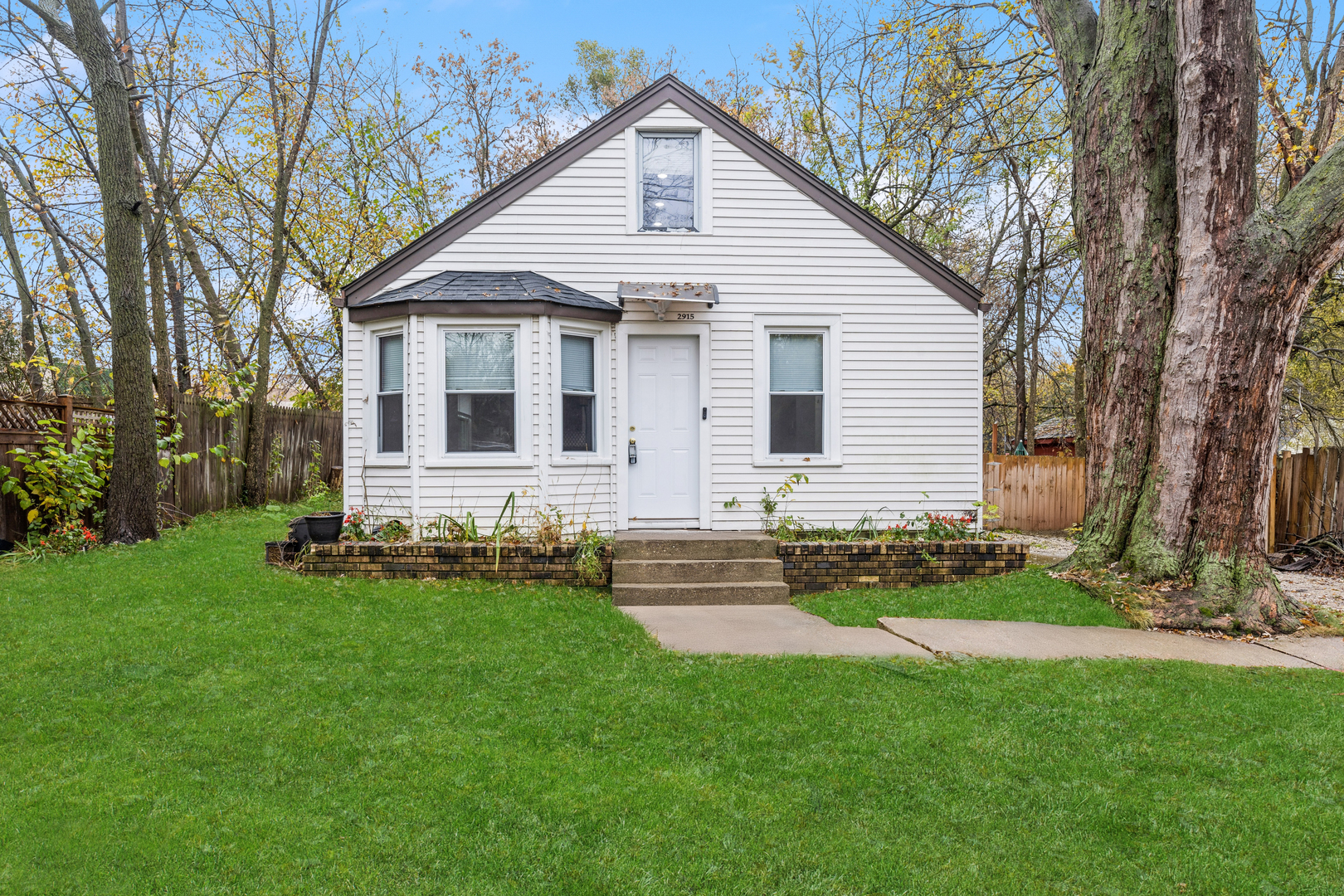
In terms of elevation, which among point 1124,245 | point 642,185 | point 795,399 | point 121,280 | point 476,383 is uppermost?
point 642,185

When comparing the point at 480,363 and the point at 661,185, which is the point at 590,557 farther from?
the point at 661,185

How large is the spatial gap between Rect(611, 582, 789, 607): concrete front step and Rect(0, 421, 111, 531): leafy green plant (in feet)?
19.2

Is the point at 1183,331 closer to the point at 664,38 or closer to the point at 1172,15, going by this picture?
the point at 1172,15

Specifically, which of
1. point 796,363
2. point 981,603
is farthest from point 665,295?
point 981,603

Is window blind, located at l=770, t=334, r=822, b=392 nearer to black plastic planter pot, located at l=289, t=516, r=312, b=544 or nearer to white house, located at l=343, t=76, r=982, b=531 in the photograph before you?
white house, located at l=343, t=76, r=982, b=531

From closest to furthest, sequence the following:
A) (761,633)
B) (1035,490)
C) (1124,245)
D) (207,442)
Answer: (761,633), (1124,245), (207,442), (1035,490)

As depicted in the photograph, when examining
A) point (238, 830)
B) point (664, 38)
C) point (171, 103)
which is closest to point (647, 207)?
point (238, 830)

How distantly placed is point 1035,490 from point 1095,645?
997cm

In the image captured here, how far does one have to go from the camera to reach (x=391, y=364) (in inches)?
331

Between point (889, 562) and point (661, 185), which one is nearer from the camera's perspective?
point (889, 562)

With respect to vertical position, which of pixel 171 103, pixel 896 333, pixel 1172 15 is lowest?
pixel 896 333

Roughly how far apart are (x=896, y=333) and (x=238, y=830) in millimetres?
7745

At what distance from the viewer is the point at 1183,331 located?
6.34 meters

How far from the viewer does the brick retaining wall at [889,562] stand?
7.98m
